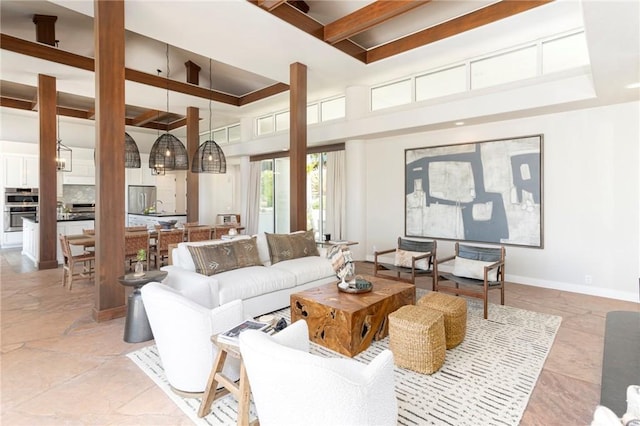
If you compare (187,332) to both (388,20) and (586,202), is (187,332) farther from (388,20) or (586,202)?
(586,202)

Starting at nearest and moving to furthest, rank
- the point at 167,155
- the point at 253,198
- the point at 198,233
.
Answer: the point at 198,233, the point at 167,155, the point at 253,198

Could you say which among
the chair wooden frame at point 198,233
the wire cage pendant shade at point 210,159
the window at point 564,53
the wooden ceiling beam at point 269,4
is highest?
the wooden ceiling beam at point 269,4

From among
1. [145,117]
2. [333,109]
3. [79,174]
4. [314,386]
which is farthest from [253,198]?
[314,386]

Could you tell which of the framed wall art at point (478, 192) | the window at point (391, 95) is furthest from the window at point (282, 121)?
the framed wall art at point (478, 192)

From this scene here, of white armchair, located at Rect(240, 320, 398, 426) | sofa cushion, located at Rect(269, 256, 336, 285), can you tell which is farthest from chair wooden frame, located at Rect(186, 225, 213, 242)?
white armchair, located at Rect(240, 320, 398, 426)

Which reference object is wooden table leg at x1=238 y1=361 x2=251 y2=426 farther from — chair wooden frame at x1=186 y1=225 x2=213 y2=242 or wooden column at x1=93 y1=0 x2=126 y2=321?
chair wooden frame at x1=186 y1=225 x2=213 y2=242

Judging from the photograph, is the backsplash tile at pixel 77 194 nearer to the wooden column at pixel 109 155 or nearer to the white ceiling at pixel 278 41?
the white ceiling at pixel 278 41

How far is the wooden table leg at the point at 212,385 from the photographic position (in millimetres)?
2055

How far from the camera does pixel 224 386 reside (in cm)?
203

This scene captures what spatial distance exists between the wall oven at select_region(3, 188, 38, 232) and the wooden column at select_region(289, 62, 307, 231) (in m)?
7.54

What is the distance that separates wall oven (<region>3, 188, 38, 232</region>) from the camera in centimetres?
864

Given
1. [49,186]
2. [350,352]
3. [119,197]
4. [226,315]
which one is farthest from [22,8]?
[350,352]

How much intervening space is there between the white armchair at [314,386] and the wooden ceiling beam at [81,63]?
626 cm

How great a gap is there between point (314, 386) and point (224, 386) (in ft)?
3.42
